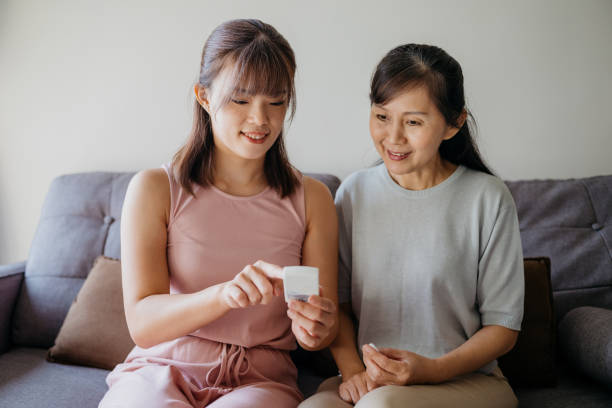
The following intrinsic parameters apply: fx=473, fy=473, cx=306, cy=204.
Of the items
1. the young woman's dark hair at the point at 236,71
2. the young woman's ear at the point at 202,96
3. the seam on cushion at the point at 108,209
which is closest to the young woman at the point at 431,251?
the young woman's dark hair at the point at 236,71

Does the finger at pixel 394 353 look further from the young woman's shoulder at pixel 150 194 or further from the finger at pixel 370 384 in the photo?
the young woman's shoulder at pixel 150 194

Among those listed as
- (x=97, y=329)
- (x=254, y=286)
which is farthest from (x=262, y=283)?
(x=97, y=329)

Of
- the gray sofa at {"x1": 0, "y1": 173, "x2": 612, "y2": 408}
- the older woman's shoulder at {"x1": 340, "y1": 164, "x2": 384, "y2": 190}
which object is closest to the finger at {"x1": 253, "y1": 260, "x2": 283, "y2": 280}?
the older woman's shoulder at {"x1": 340, "y1": 164, "x2": 384, "y2": 190}

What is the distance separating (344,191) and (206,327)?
1.68 ft

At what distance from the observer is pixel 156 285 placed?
42.6 inches

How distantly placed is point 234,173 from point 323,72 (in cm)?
81

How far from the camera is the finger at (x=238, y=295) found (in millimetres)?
888

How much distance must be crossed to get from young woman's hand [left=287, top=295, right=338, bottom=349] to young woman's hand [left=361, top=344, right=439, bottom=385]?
0.10 metres

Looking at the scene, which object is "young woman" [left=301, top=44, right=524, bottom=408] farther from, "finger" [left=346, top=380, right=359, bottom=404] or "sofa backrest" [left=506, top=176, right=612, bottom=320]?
"sofa backrest" [left=506, top=176, right=612, bottom=320]

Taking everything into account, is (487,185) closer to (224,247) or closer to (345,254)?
(345,254)

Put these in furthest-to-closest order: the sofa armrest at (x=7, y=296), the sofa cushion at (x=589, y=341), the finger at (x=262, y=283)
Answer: the sofa armrest at (x=7, y=296), the sofa cushion at (x=589, y=341), the finger at (x=262, y=283)

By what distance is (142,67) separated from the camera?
1972mm

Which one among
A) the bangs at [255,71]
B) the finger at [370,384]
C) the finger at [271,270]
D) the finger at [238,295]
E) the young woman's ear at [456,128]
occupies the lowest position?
the finger at [370,384]

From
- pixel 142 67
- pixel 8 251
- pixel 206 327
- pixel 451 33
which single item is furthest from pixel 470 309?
pixel 8 251
